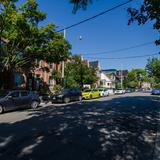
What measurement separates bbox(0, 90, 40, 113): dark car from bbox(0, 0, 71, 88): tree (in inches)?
226

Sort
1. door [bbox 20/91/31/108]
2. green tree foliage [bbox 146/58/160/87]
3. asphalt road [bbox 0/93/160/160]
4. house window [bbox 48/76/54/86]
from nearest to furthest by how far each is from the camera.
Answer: asphalt road [bbox 0/93/160/160], door [bbox 20/91/31/108], house window [bbox 48/76/54/86], green tree foliage [bbox 146/58/160/87]

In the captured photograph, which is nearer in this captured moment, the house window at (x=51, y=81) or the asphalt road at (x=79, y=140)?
the asphalt road at (x=79, y=140)

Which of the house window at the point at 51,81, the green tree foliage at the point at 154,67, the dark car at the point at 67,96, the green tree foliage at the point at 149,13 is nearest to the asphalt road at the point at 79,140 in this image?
the green tree foliage at the point at 149,13

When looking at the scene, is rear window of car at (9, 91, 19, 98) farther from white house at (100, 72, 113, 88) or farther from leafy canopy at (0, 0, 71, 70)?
white house at (100, 72, 113, 88)

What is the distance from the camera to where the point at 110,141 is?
9.52 meters

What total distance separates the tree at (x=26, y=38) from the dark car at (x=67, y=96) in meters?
3.38

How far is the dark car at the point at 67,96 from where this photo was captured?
28344 millimetres

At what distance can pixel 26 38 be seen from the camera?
25.7 metres

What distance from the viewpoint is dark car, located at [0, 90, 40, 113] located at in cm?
1916

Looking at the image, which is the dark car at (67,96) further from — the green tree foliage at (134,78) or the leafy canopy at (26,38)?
the green tree foliage at (134,78)

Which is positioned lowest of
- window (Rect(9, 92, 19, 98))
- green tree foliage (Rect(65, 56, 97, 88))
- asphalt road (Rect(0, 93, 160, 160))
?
asphalt road (Rect(0, 93, 160, 160))

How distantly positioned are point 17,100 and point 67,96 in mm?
9592

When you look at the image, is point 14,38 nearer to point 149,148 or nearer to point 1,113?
point 1,113

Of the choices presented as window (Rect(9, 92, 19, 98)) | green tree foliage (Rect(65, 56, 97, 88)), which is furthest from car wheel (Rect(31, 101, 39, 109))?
green tree foliage (Rect(65, 56, 97, 88))
